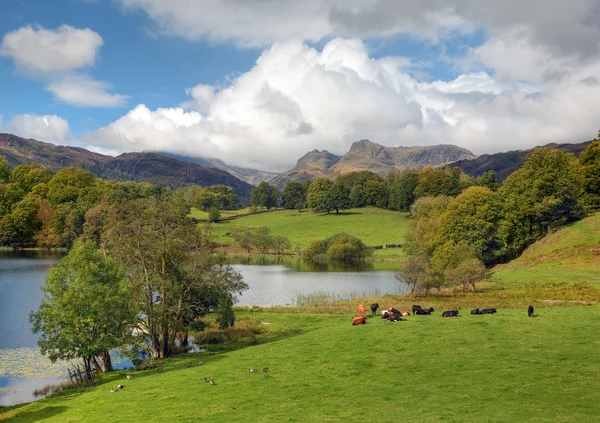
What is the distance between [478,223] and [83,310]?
72284 mm

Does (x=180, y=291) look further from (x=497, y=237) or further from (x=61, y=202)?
(x=61, y=202)

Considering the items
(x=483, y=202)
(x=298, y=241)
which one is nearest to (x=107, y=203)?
(x=298, y=241)

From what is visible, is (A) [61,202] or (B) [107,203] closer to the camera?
(B) [107,203]

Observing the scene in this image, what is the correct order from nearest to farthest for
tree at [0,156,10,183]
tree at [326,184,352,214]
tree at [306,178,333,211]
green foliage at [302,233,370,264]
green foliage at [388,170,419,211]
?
green foliage at [302,233,370,264]
tree at [0,156,10,183]
green foliage at [388,170,419,211]
tree at [326,184,352,214]
tree at [306,178,333,211]

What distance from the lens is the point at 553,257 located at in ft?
252

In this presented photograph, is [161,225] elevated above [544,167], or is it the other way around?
[544,167]

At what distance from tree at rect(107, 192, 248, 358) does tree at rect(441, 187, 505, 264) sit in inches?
2249

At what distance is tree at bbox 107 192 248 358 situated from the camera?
118 ft

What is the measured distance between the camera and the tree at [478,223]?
275ft

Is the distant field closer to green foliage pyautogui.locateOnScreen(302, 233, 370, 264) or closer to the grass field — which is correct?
green foliage pyautogui.locateOnScreen(302, 233, 370, 264)

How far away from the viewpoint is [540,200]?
8825 cm

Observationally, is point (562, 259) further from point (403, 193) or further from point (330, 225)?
point (403, 193)

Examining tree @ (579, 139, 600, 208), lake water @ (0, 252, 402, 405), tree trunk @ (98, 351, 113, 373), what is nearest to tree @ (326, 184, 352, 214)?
lake water @ (0, 252, 402, 405)

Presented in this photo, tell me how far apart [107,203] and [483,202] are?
101 metres
